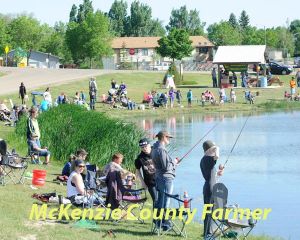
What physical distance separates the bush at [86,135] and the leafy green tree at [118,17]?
12686 cm

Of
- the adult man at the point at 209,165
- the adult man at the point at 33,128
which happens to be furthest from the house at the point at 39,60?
the adult man at the point at 209,165

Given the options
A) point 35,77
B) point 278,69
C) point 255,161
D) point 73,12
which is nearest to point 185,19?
point 73,12

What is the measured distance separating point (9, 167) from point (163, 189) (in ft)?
19.2

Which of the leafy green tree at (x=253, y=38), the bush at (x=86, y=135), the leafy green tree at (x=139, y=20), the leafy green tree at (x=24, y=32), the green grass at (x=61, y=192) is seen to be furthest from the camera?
the leafy green tree at (x=139, y=20)

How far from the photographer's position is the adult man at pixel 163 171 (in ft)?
43.5

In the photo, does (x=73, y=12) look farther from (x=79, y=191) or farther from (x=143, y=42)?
(x=79, y=191)

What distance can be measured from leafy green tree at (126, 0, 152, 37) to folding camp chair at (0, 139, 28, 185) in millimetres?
135017

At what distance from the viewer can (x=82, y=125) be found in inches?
1022

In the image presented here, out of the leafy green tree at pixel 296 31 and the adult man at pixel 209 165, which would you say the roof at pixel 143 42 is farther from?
the adult man at pixel 209 165

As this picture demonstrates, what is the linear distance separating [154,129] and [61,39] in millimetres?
80460

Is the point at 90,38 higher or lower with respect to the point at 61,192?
higher

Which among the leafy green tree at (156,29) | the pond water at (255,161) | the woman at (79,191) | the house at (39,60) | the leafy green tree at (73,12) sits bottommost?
the pond water at (255,161)

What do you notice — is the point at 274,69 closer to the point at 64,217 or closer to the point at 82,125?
the point at 82,125

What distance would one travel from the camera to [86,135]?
25344 millimetres
